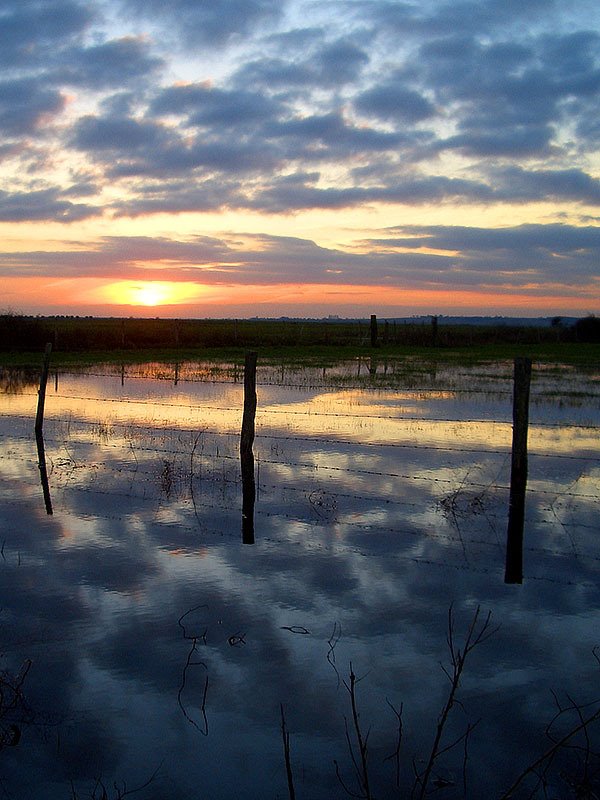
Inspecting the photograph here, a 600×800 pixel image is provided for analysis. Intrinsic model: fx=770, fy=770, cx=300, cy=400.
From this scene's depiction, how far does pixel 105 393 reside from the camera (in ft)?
85.1

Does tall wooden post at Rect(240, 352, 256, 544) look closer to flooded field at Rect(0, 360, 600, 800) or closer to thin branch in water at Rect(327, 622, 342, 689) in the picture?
flooded field at Rect(0, 360, 600, 800)

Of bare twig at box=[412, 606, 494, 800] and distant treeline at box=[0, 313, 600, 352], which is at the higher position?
distant treeline at box=[0, 313, 600, 352]

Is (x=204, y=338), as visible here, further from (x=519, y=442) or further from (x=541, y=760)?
(x=541, y=760)

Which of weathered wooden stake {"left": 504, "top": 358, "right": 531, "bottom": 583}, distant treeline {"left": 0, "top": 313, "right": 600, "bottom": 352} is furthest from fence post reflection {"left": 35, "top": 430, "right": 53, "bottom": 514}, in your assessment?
distant treeline {"left": 0, "top": 313, "right": 600, "bottom": 352}

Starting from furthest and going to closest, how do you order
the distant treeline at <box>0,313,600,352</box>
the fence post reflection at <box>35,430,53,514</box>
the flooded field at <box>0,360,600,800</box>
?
the distant treeline at <box>0,313,600,352</box>
the fence post reflection at <box>35,430,53,514</box>
the flooded field at <box>0,360,600,800</box>

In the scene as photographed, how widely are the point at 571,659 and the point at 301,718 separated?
239 centimetres

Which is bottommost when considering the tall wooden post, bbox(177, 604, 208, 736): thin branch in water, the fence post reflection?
bbox(177, 604, 208, 736): thin branch in water

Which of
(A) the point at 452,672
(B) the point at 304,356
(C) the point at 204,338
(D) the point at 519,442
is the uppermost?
(C) the point at 204,338

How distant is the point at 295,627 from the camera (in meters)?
6.80

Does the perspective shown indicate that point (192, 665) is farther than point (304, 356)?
No

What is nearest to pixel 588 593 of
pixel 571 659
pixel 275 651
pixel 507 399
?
pixel 571 659

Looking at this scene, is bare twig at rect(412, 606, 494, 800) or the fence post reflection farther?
the fence post reflection

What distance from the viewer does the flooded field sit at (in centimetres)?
485

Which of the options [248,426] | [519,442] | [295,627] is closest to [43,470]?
[248,426]
